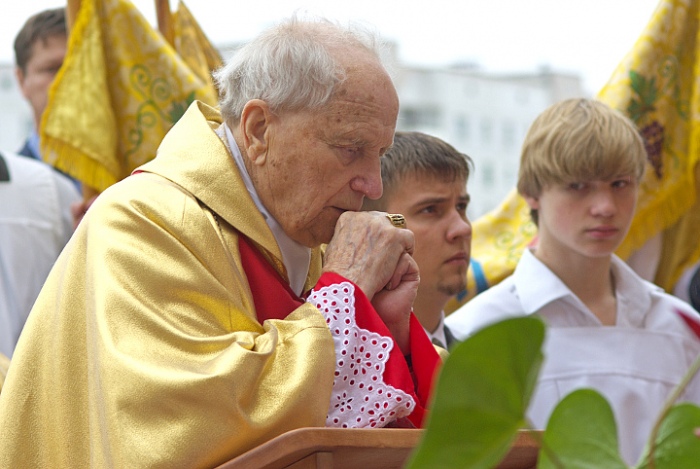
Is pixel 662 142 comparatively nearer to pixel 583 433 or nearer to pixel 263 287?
pixel 263 287

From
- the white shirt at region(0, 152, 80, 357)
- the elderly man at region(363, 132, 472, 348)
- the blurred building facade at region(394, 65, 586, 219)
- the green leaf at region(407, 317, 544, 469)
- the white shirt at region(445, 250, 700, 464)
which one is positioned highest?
the green leaf at region(407, 317, 544, 469)

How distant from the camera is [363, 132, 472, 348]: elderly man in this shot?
3.47 meters

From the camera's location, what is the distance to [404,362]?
2223 mm

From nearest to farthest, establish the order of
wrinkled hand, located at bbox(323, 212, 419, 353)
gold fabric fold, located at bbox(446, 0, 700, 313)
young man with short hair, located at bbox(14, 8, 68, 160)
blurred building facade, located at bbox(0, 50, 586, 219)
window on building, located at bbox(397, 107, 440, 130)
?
wrinkled hand, located at bbox(323, 212, 419, 353), young man with short hair, located at bbox(14, 8, 68, 160), gold fabric fold, located at bbox(446, 0, 700, 313), blurred building facade, located at bbox(0, 50, 586, 219), window on building, located at bbox(397, 107, 440, 130)

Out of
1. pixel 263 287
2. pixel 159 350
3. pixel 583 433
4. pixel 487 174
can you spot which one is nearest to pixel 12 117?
pixel 487 174

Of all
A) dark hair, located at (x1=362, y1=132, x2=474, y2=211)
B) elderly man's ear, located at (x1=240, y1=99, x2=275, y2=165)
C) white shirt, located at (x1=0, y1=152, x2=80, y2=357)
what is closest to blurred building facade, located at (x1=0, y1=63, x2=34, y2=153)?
white shirt, located at (x1=0, y1=152, x2=80, y2=357)

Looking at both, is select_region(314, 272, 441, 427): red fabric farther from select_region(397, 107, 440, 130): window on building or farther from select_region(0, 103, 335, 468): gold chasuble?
select_region(397, 107, 440, 130): window on building

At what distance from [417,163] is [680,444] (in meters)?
2.73

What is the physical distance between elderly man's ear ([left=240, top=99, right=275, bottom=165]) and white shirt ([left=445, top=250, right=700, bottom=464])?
1579 mm

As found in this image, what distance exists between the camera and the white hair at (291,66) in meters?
2.37

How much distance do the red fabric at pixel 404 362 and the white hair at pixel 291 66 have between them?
1.29 ft

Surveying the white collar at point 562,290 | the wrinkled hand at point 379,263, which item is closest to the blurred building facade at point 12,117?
the white collar at point 562,290

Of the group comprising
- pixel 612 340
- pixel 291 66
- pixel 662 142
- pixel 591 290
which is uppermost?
pixel 291 66

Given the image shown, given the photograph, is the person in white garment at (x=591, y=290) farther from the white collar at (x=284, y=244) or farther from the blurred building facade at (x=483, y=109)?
the blurred building facade at (x=483, y=109)
